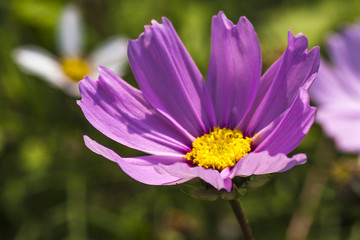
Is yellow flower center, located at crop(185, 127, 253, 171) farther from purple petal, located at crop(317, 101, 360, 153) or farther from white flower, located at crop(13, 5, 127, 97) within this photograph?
white flower, located at crop(13, 5, 127, 97)

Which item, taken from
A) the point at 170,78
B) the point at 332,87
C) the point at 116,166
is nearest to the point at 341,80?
the point at 332,87

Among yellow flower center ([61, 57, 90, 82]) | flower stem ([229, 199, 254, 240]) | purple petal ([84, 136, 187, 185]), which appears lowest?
yellow flower center ([61, 57, 90, 82])

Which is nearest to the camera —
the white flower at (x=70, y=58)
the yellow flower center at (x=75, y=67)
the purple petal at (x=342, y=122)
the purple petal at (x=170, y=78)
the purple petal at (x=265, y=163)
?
the purple petal at (x=265, y=163)

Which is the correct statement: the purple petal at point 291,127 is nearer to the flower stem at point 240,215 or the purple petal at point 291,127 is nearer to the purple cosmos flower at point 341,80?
the flower stem at point 240,215

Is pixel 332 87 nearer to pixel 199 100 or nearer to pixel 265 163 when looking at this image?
pixel 199 100

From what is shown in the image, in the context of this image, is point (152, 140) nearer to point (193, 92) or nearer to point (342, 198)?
point (193, 92)

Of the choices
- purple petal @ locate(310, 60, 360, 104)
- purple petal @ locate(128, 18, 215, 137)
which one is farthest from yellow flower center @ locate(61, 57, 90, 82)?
purple petal @ locate(128, 18, 215, 137)

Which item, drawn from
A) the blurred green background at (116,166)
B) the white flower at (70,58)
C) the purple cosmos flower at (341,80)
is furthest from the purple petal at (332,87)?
the white flower at (70,58)
